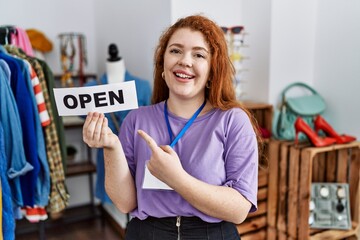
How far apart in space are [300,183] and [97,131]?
129 centimetres

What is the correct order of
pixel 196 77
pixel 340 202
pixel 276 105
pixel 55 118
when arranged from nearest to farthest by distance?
pixel 196 77 < pixel 55 118 < pixel 340 202 < pixel 276 105

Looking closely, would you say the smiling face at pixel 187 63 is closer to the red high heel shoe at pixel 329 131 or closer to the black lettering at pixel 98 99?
the black lettering at pixel 98 99

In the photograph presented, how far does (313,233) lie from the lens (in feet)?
5.98

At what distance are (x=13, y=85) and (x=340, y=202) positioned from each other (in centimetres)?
191

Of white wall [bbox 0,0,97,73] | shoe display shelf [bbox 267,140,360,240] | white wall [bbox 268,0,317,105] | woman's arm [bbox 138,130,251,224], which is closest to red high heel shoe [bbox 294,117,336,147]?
shoe display shelf [bbox 267,140,360,240]

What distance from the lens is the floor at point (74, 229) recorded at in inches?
98.5

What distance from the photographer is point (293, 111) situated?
1.99 metres

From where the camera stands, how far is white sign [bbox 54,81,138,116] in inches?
33.2

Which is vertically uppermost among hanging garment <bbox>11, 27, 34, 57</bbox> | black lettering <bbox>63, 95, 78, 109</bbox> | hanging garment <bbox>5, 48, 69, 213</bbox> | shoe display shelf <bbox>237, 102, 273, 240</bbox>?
hanging garment <bbox>11, 27, 34, 57</bbox>

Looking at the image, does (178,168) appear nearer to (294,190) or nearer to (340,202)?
(294,190)

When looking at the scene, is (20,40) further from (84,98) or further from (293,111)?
(293,111)

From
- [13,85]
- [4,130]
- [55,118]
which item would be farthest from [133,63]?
[4,130]

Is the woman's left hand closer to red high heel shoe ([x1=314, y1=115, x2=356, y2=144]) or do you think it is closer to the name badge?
the name badge

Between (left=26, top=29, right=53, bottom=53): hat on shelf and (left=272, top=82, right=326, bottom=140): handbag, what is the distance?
5.98 feet
